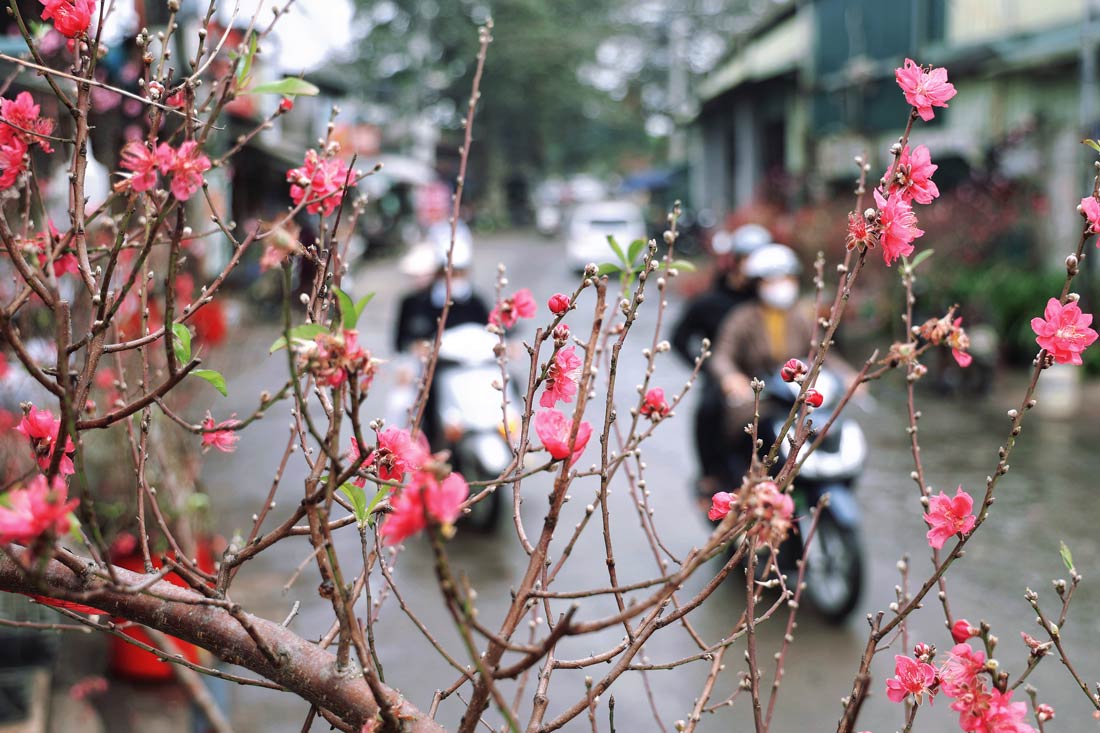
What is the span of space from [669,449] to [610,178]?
73853 millimetres

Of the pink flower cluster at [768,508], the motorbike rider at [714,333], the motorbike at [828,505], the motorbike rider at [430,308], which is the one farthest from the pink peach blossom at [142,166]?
the motorbike rider at [430,308]

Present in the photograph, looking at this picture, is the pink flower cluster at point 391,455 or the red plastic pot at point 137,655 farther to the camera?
the red plastic pot at point 137,655

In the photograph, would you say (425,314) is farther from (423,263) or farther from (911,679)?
(911,679)

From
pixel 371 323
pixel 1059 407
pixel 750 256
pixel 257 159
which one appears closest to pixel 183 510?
pixel 750 256

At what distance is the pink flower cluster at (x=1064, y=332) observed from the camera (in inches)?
60.1

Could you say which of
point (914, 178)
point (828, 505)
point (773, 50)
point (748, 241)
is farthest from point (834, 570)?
point (773, 50)

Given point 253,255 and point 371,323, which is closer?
point 253,255

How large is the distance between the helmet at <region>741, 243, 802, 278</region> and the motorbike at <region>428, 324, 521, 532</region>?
157cm

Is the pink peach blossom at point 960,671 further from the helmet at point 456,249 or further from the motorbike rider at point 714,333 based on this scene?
the helmet at point 456,249

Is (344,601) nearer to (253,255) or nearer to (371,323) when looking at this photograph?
(253,255)

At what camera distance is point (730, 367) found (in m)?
5.56

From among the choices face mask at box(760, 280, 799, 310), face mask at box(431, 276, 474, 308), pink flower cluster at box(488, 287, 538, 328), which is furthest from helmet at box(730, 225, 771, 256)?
pink flower cluster at box(488, 287, 538, 328)

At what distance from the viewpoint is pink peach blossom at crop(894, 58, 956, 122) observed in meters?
1.53

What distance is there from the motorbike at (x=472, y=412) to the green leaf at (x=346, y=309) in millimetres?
5116
